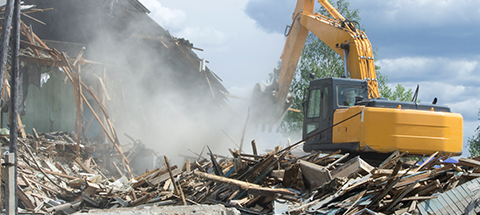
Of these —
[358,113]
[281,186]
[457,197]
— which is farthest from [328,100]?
[457,197]

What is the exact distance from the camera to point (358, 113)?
604 cm

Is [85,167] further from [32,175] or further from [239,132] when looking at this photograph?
[239,132]

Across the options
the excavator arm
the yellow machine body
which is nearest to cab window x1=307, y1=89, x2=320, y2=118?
the excavator arm

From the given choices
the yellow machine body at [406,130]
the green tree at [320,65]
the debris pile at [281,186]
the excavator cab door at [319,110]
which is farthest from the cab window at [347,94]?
the green tree at [320,65]

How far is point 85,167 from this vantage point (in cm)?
921

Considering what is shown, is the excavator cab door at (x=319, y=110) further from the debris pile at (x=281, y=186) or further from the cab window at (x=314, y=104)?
the debris pile at (x=281, y=186)

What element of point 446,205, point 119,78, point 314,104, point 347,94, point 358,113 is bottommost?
point 446,205

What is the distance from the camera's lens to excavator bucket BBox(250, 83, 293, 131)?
34.2 ft

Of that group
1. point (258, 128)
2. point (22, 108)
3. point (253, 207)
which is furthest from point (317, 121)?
point (22, 108)

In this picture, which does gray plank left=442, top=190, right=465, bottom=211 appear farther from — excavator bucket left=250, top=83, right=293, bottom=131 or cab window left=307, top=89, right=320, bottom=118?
excavator bucket left=250, top=83, right=293, bottom=131

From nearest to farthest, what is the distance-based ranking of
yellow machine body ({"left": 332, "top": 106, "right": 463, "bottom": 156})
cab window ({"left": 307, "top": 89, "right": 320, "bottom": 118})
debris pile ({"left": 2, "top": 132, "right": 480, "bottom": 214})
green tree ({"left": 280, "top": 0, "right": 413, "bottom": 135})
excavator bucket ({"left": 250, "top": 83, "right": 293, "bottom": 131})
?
1. debris pile ({"left": 2, "top": 132, "right": 480, "bottom": 214})
2. yellow machine body ({"left": 332, "top": 106, "right": 463, "bottom": 156})
3. cab window ({"left": 307, "top": 89, "right": 320, "bottom": 118})
4. excavator bucket ({"left": 250, "top": 83, "right": 293, "bottom": 131})
5. green tree ({"left": 280, "top": 0, "right": 413, "bottom": 135})

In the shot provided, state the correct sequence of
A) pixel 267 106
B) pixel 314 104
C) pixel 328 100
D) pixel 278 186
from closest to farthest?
pixel 278 186 → pixel 328 100 → pixel 314 104 → pixel 267 106

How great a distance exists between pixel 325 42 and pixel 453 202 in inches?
219

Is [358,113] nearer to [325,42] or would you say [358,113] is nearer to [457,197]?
[457,197]
